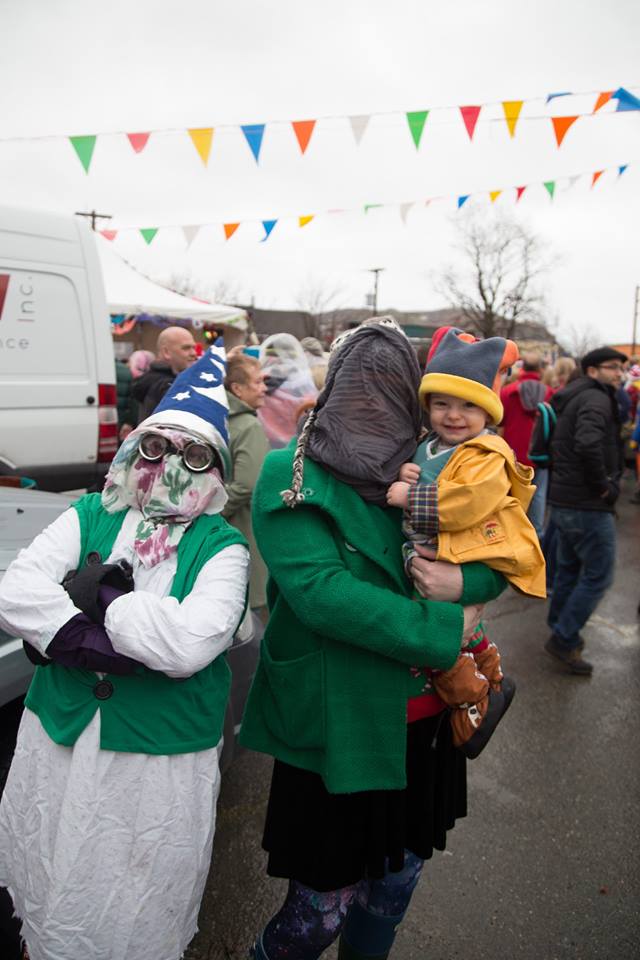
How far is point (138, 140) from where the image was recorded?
6.09m

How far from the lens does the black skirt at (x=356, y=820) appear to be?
148 cm

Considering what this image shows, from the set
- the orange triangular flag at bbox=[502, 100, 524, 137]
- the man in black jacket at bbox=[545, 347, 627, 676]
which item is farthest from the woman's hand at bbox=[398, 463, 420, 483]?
the orange triangular flag at bbox=[502, 100, 524, 137]

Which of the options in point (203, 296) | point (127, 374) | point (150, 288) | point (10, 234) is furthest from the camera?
point (203, 296)

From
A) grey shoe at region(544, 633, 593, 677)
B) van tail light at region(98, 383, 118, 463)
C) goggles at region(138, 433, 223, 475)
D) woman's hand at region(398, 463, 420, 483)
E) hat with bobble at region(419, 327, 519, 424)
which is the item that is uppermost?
hat with bobble at region(419, 327, 519, 424)

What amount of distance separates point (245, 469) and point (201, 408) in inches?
58.4

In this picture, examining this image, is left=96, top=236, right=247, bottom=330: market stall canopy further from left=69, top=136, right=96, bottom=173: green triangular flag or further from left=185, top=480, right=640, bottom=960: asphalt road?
left=185, top=480, right=640, bottom=960: asphalt road

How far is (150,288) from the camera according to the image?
1272 cm

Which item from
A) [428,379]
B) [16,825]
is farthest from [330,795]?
[428,379]

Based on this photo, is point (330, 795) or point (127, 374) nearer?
point (330, 795)

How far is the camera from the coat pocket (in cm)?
141

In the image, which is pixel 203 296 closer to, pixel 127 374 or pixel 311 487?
pixel 127 374

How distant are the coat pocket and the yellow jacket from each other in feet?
1.28

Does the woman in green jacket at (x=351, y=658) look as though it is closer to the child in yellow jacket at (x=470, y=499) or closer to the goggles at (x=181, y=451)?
the child in yellow jacket at (x=470, y=499)

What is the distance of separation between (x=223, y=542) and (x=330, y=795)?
25.9 inches
